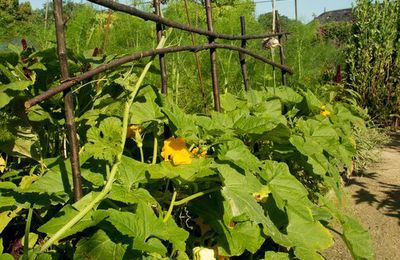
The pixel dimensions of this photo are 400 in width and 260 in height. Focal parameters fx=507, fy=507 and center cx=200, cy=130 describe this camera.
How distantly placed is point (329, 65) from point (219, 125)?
18.6 ft

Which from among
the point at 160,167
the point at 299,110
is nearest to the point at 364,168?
the point at 299,110

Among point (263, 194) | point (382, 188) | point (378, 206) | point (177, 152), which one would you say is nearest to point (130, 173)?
point (177, 152)

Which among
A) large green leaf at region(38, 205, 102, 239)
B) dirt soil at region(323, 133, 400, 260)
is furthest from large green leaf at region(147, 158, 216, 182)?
dirt soil at region(323, 133, 400, 260)

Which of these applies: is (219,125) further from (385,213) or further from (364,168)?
(364,168)

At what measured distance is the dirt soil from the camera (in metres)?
2.54

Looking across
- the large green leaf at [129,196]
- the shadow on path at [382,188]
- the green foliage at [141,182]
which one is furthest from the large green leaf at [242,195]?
the shadow on path at [382,188]

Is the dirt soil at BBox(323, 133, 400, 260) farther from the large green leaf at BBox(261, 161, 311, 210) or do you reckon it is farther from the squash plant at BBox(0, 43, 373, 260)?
the large green leaf at BBox(261, 161, 311, 210)

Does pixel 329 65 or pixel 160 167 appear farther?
pixel 329 65

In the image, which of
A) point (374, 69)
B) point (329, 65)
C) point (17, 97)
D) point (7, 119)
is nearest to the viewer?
point (17, 97)

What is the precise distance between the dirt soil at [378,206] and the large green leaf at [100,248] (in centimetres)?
164

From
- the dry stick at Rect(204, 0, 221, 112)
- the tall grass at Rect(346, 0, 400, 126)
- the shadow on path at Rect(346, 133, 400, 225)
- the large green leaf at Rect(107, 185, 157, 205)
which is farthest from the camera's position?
the tall grass at Rect(346, 0, 400, 126)

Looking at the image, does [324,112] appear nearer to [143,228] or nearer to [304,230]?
[304,230]

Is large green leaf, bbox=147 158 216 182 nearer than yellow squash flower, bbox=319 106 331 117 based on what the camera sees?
Yes

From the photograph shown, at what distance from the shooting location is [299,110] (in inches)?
99.5
